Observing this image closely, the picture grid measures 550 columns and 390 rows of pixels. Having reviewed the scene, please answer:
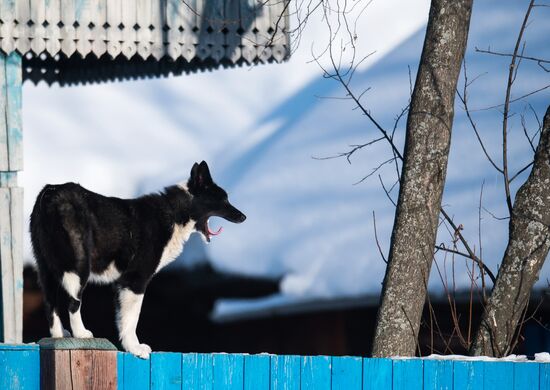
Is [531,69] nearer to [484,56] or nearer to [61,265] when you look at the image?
[484,56]

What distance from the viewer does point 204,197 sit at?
8.36 m

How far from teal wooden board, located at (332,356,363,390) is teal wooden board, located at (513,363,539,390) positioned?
2.91ft

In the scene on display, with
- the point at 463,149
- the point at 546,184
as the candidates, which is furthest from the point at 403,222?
the point at 463,149

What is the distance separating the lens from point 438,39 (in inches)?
297

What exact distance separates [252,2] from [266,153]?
508cm

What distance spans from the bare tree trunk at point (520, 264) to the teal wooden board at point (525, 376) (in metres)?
0.75

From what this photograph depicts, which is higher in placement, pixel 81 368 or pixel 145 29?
pixel 145 29

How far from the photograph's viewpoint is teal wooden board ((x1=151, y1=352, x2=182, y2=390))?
20.3 ft

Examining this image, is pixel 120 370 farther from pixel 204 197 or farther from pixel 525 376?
pixel 204 197

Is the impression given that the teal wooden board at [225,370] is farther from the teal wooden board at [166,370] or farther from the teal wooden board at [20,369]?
the teal wooden board at [20,369]

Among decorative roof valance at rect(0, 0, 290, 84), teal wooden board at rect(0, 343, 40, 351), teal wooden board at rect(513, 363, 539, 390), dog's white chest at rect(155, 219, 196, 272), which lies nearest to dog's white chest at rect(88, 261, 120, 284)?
dog's white chest at rect(155, 219, 196, 272)

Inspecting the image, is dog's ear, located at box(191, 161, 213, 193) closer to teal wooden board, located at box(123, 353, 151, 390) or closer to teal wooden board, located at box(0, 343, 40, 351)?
teal wooden board, located at box(123, 353, 151, 390)

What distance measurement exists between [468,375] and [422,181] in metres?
1.35

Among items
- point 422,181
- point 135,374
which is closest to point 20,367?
point 135,374
